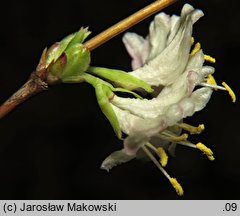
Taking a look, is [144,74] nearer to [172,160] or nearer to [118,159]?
[118,159]

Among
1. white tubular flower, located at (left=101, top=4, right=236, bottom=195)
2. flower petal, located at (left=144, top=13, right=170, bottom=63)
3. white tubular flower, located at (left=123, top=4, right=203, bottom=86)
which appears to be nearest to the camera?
white tubular flower, located at (left=101, top=4, right=236, bottom=195)

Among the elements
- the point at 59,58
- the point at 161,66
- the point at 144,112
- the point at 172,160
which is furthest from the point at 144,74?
the point at 172,160

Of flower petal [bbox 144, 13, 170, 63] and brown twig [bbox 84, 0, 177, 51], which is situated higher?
flower petal [bbox 144, 13, 170, 63]

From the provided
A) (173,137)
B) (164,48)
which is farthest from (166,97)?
(164,48)

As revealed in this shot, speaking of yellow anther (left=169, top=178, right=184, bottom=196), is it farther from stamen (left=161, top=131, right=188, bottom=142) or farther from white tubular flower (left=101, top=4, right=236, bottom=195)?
stamen (left=161, top=131, right=188, bottom=142)

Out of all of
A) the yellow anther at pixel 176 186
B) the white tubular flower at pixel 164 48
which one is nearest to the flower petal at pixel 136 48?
the white tubular flower at pixel 164 48

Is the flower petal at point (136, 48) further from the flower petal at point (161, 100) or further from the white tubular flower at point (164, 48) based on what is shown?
the flower petal at point (161, 100)

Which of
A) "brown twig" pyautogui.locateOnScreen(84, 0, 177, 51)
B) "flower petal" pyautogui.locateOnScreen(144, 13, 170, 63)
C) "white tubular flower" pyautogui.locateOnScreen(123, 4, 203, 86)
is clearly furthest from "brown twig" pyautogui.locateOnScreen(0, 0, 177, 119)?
"flower petal" pyautogui.locateOnScreen(144, 13, 170, 63)
